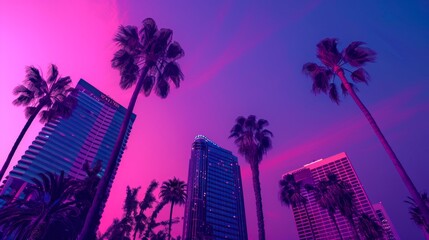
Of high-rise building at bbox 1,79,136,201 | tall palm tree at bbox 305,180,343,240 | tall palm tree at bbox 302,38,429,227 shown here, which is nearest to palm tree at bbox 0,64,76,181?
tall palm tree at bbox 302,38,429,227

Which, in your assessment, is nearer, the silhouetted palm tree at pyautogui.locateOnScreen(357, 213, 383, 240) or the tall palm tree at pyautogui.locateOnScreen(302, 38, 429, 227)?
the tall palm tree at pyautogui.locateOnScreen(302, 38, 429, 227)

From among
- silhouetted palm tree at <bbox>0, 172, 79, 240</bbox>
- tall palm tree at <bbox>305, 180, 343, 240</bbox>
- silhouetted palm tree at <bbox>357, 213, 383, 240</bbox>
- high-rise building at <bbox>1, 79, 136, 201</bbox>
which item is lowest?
silhouetted palm tree at <bbox>0, 172, 79, 240</bbox>

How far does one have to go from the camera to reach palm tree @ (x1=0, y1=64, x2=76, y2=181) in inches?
854

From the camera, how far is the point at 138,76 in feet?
62.1

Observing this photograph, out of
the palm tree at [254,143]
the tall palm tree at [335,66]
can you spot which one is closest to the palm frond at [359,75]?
the tall palm tree at [335,66]

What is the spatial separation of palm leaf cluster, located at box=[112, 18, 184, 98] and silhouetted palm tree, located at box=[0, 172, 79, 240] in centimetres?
1092

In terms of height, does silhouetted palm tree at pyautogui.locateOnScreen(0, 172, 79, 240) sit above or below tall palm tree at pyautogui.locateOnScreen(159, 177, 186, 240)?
below

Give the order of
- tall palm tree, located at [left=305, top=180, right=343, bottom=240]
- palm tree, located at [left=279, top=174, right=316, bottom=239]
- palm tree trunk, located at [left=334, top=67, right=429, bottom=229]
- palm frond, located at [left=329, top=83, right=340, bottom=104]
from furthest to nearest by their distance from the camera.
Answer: palm tree, located at [left=279, top=174, right=316, bottom=239]
tall palm tree, located at [left=305, top=180, right=343, bottom=240]
palm frond, located at [left=329, top=83, right=340, bottom=104]
palm tree trunk, located at [left=334, top=67, right=429, bottom=229]

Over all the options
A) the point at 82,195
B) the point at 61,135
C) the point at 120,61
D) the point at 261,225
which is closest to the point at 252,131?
the point at 261,225

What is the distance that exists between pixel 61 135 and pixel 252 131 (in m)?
175

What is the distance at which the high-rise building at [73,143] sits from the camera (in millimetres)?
145000

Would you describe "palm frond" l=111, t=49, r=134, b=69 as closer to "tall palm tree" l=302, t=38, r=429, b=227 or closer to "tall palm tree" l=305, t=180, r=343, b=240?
"tall palm tree" l=302, t=38, r=429, b=227

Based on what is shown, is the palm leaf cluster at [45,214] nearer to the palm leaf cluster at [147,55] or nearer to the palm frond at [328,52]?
the palm leaf cluster at [147,55]

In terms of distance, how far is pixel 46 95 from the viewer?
22.3m
